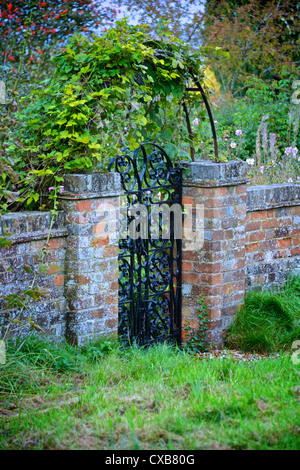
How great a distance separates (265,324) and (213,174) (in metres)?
1.40

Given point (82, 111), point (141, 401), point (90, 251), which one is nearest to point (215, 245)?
point (90, 251)

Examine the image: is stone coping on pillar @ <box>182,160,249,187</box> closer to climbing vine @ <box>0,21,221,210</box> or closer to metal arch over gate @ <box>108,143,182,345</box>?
metal arch over gate @ <box>108,143,182,345</box>

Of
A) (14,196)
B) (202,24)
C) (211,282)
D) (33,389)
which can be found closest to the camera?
(33,389)

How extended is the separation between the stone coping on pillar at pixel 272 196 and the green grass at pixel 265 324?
838mm

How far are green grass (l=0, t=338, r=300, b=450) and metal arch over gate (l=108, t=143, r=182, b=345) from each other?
0.52m

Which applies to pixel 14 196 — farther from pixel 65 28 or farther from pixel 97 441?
pixel 65 28

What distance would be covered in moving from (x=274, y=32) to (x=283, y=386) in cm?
1095

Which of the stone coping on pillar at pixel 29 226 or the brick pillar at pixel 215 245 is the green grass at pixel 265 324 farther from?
the stone coping on pillar at pixel 29 226

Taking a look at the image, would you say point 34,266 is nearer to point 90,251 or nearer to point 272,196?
point 90,251

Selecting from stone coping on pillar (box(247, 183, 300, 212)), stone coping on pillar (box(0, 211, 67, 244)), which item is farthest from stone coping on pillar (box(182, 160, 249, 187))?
stone coping on pillar (box(0, 211, 67, 244))

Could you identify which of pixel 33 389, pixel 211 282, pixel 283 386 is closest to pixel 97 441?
pixel 33 389

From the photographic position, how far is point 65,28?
11602 millimetres

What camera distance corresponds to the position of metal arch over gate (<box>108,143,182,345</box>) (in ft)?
15.8

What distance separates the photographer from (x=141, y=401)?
3.47m
